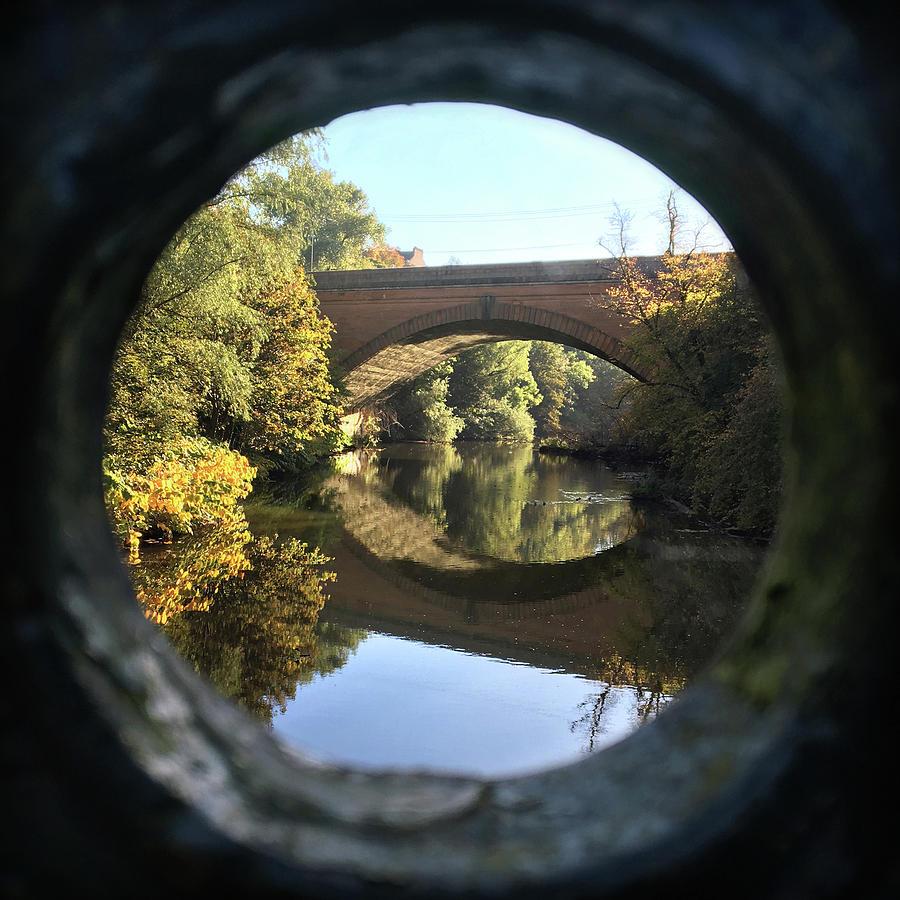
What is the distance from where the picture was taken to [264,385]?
13648 mm

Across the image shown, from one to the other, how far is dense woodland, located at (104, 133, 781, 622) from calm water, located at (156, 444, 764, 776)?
0.71 meters

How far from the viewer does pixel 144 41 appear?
28.3 inches

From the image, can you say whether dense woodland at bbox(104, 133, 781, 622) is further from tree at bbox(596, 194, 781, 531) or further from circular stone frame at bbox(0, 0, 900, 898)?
circular stone frame at bbox(0, 0, 900, 898)

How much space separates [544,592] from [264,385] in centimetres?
830

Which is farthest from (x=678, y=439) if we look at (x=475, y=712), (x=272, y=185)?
(x=475, y=712)

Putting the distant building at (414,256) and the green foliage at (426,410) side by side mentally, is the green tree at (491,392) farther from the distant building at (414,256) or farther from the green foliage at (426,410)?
the distant building at (414,256)

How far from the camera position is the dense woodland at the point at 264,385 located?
7.86 meters

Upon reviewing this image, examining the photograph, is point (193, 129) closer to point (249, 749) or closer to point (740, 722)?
point (249, 749)

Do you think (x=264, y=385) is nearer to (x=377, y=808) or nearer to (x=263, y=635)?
(x=263, y=635)

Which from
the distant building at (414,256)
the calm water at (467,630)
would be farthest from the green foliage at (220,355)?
the distant building at (414,256)

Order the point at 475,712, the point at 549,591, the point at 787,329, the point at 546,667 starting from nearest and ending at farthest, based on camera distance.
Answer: the point at 787,329 → the point at 475,712 → the point at 546,667 → the point at 549,591

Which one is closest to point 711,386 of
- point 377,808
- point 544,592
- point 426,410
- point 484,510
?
point 484,510

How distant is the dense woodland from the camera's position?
786cm

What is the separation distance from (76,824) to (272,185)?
41.7 ft
